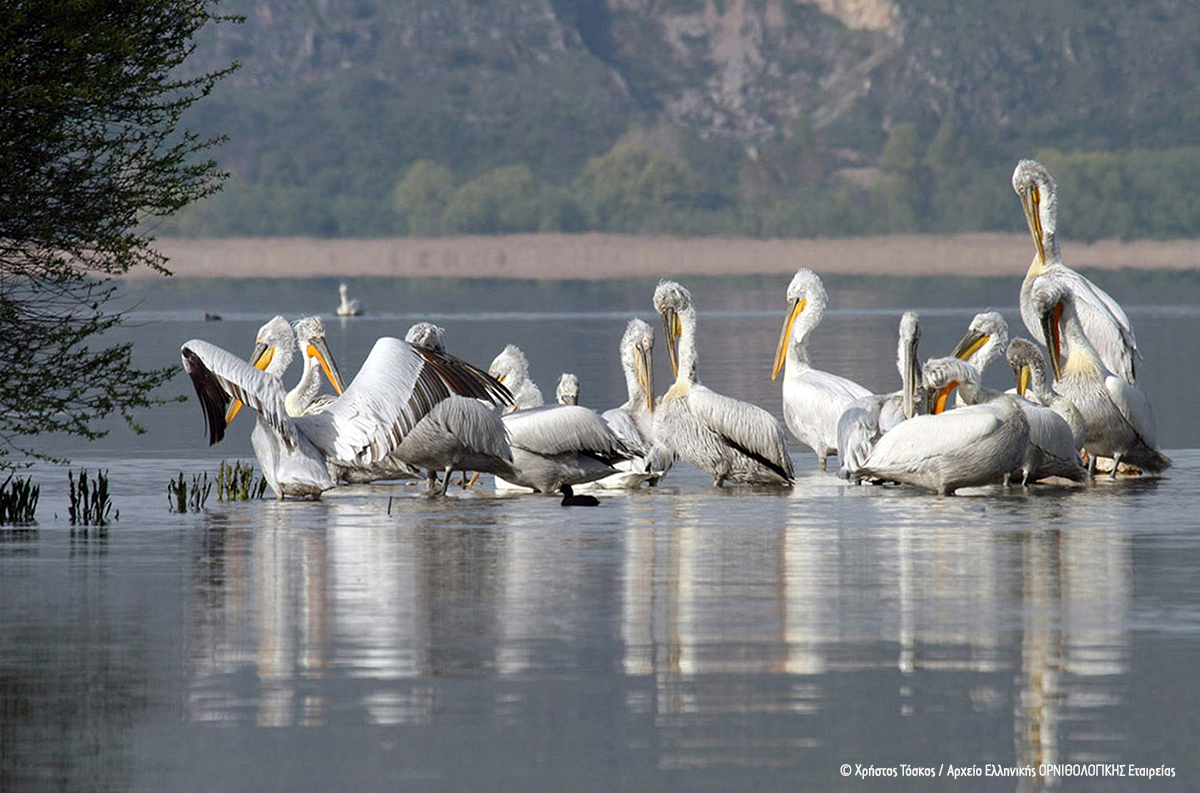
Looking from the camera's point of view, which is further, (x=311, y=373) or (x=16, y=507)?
(x=311, y=373)

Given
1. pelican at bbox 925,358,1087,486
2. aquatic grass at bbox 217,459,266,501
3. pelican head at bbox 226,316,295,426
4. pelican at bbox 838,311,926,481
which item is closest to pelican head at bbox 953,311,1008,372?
pelican at bbox 838,311,926,481

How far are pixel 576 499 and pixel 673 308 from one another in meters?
3.46

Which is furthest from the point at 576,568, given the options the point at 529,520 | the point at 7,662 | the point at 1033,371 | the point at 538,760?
the point at 1033,371

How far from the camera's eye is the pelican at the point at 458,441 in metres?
13.2

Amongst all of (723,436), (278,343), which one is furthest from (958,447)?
(278,343)

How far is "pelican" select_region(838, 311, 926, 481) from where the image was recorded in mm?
14133

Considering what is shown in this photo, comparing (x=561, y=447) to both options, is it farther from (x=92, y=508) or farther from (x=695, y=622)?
(x=695, y=622)

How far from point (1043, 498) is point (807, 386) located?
10.9 ft

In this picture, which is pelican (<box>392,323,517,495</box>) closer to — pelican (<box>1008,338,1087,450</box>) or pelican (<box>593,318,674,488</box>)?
pelican (<box>593,318,674,488</box>)

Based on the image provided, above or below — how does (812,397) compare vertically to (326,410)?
above

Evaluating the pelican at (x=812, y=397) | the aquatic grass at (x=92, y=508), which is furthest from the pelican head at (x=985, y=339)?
the aquatic grass at (x=92, y=508)

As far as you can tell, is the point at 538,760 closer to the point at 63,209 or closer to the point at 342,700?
the point at 342,700

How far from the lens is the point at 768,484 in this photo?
1441cm

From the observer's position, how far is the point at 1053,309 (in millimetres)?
15453
